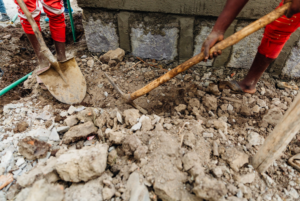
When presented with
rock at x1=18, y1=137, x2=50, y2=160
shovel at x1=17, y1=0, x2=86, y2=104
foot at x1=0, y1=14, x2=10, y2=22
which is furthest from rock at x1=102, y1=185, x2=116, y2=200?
foot at x1=0, y1=14, x2=10, y2=22

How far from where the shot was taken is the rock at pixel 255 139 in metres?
1.61

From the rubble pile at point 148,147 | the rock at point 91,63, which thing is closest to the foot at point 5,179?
the rubble pile at point 148,147

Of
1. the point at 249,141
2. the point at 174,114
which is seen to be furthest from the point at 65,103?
the point at 249,141

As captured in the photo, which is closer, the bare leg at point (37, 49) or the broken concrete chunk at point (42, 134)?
the broken concrete chunk at point (42, 134)

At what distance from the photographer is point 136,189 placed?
3.89 ft

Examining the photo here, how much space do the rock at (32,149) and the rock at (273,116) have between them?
212 centimetres

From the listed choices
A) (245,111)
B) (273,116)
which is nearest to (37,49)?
(245,111)

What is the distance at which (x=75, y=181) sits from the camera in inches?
49.0

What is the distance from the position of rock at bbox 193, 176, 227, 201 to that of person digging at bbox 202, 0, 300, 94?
94cm

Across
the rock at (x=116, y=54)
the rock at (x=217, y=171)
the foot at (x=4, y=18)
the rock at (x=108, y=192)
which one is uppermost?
the foot at (x=4, y=18)

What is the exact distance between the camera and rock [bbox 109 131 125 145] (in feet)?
4.77

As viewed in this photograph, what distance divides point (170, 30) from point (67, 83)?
1.47 metres

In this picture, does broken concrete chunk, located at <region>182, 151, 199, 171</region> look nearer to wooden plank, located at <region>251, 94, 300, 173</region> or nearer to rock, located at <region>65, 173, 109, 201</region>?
wooden plank, located at <region>251, 94, 300, 173</region>

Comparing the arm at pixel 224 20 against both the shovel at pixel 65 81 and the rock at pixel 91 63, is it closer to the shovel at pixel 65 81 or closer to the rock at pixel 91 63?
the shovel at pixel 65 81
